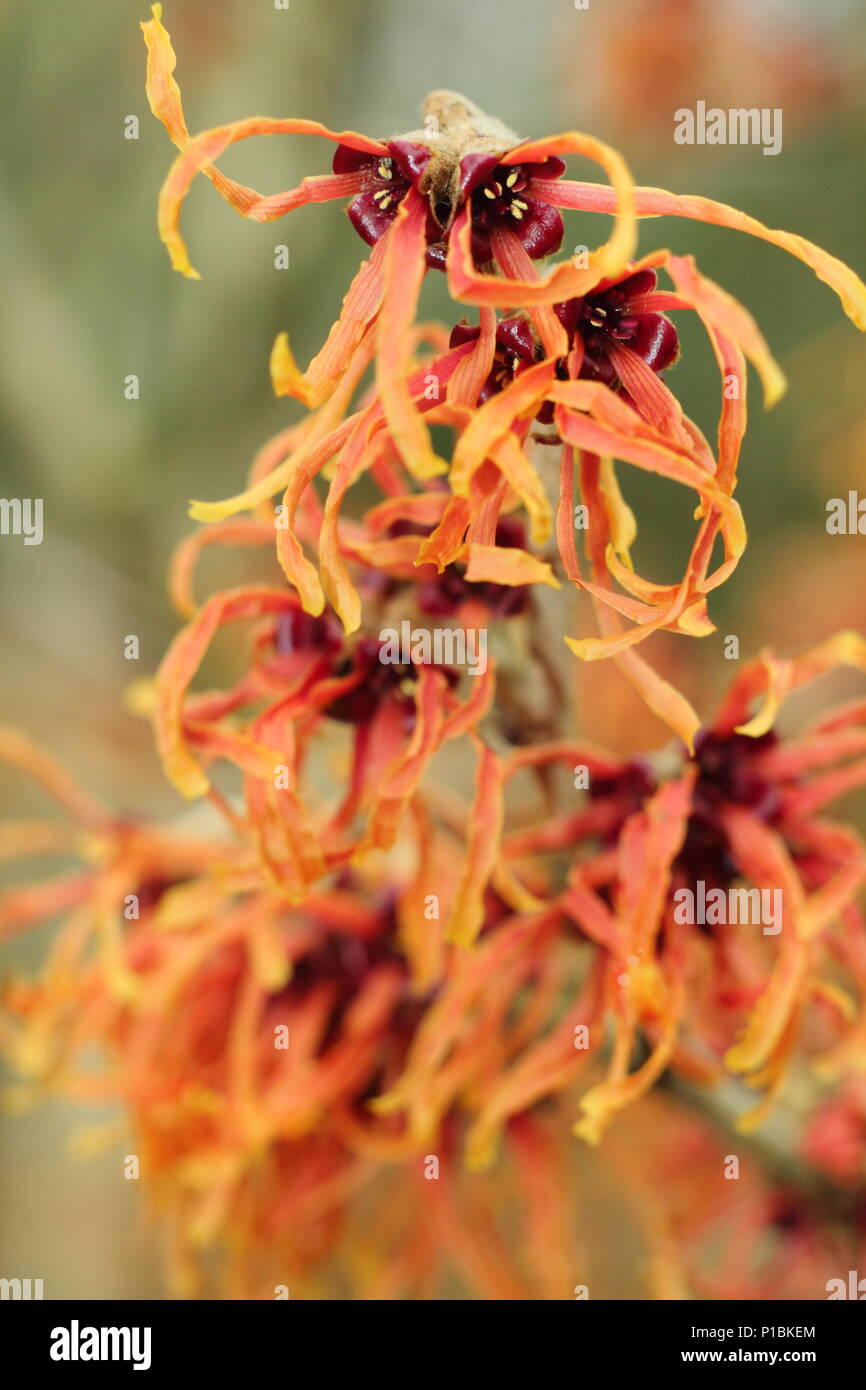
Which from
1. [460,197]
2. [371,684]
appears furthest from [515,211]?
[371,684]

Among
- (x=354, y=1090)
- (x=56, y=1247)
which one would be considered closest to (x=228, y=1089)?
(x=354, y=1090)

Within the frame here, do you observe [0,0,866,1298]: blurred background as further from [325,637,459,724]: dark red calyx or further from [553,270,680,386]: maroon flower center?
[553,270,680,386]: maroon flower center

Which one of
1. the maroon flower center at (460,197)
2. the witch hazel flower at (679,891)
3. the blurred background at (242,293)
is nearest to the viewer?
the maroon flower center at (460,197)

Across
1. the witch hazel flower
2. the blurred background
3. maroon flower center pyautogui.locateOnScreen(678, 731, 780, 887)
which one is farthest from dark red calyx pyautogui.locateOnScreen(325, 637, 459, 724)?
the blurred background

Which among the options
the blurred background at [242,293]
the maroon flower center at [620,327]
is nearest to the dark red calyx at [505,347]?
the maroon flower center at [620,327]

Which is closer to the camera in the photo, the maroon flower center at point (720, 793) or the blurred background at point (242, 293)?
the maroon flower center at point (720, 793)

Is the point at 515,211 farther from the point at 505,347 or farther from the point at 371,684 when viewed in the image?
the point at 371,684

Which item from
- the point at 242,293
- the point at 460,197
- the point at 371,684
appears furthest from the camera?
the point at 242,293

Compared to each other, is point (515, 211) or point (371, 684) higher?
point (515, 211)

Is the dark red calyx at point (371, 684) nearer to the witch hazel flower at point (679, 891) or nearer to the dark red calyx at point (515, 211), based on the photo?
the witch hazel flower at point (679, 891)

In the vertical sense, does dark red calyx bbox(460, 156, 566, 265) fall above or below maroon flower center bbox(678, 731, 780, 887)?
above
